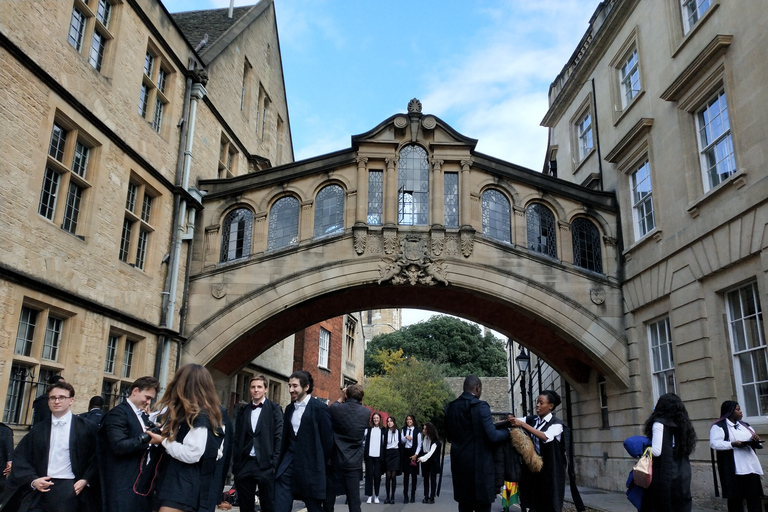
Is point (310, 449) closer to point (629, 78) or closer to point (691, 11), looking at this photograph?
point (691, 11)

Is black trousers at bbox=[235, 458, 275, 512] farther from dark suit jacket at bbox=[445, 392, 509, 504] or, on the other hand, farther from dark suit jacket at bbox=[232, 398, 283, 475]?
dark suit jacket at bbox=[445, 392, 509, 504]

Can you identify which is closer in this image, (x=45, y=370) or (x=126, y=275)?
(x=45, y=370)

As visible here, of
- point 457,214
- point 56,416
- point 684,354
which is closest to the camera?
point 56,416

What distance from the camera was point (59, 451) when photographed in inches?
215

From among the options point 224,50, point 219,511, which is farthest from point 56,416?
point 224,50

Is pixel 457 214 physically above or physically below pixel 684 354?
above

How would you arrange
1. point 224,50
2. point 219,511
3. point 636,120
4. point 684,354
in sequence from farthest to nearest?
point 224,50 < point 636,120 < point 684,354 < point 219,511

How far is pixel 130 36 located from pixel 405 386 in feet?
104

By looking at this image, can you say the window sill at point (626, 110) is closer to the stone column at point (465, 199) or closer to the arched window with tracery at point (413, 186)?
the stone column at point (465, 199)

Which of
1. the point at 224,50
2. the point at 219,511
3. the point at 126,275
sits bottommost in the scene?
the point at 219,511

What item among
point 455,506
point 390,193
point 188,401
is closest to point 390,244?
point 390,193

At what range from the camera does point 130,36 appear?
1331 cm

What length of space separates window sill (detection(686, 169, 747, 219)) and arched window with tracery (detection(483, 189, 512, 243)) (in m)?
4.62

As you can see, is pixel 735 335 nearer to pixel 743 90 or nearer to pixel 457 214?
pixel 743 90
